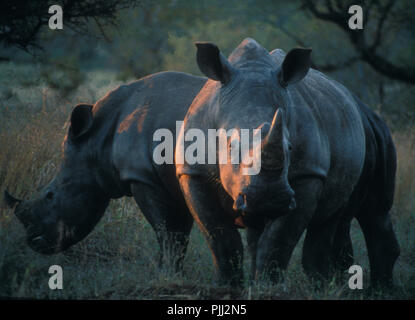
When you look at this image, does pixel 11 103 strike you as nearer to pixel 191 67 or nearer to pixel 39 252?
pixel 39 252

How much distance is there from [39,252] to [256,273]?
1892 millimetres

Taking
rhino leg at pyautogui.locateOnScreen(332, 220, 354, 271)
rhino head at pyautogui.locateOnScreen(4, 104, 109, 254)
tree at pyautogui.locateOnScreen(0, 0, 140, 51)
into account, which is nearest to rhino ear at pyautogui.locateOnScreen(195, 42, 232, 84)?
rhino head at pyautogui.locateOnScreen(4, 104, 109, 254)

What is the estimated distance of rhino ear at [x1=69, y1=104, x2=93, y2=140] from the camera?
5101 mm

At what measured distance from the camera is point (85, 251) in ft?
17.7

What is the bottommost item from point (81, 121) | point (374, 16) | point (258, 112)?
point (258, 112)

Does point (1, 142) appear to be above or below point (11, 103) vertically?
below

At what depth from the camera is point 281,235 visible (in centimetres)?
402

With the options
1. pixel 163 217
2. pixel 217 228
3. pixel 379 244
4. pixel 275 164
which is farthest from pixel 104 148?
pixel 379 244

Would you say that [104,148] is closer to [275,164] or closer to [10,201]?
[10,201]

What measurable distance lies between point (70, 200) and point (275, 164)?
7.56ft

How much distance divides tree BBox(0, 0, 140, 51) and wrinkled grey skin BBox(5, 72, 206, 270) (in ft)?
6.11

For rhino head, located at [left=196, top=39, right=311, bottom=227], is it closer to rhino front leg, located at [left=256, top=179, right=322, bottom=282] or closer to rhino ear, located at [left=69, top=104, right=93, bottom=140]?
rhino front leg, located at [left=256, top=179, right=322, bottom=282]

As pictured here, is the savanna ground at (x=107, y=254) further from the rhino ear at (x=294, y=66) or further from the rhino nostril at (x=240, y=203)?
the rhino ear at (x=294, y=66)
